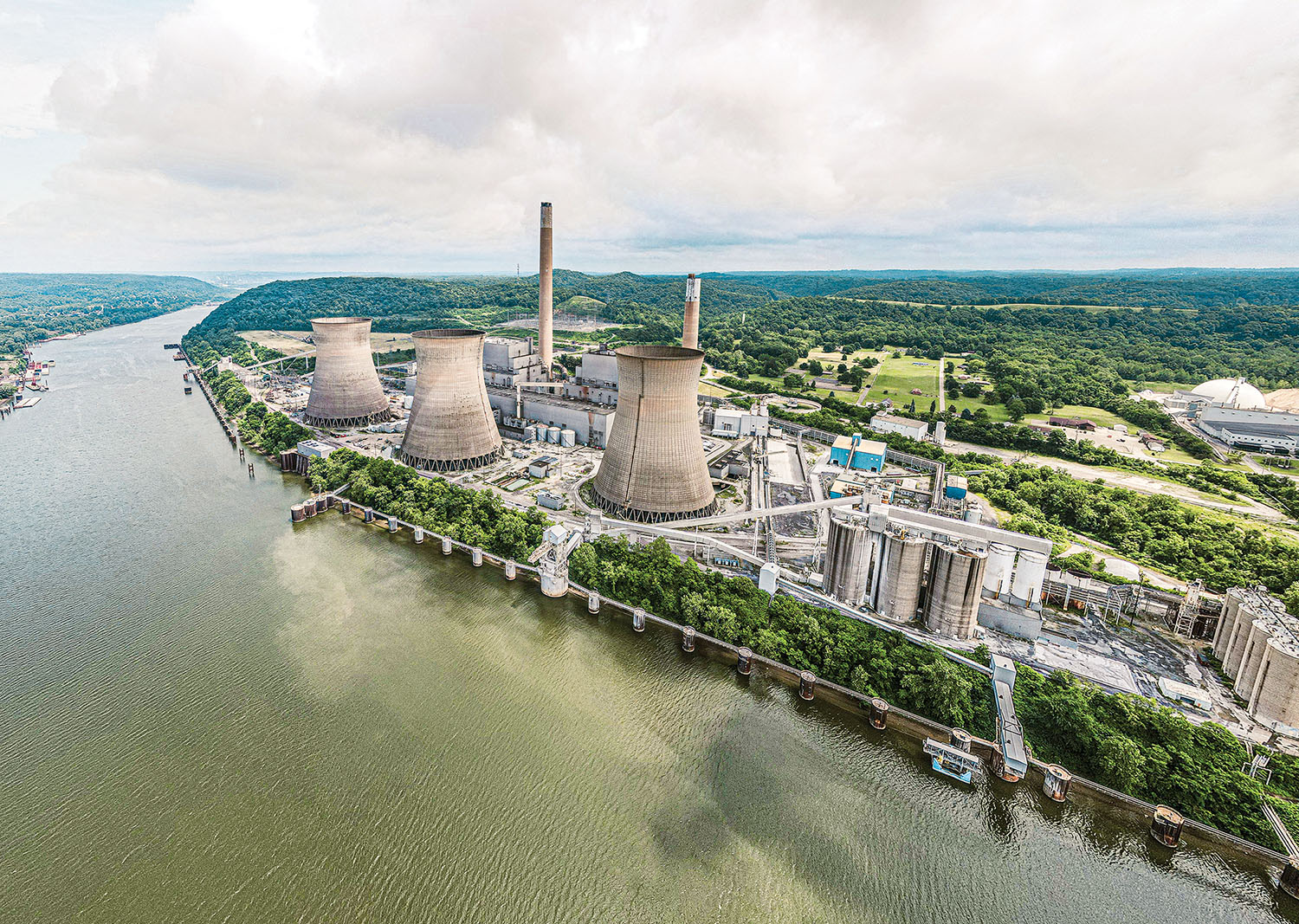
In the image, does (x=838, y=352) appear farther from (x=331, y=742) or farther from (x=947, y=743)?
(x=331, y=742)

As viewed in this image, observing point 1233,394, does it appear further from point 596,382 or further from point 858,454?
point 596,382

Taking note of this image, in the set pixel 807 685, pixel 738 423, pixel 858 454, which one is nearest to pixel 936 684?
pixel 807 685

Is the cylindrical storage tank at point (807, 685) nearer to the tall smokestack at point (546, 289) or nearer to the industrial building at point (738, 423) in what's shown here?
the industrial building at point (738, 423)

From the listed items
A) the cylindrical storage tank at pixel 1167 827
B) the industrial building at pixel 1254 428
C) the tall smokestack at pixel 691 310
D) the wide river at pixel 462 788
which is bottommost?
the wide river at pixel 462 788

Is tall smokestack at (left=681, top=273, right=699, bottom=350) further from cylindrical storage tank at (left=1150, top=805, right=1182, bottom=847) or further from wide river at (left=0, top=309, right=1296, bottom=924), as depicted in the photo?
cylindrical storage tank at (left=1150, top=805, right=1182, bottom=847)

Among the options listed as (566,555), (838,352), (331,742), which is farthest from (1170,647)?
(838,352)

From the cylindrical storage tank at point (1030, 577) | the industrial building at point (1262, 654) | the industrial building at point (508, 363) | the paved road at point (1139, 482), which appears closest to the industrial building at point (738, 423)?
the paved road at point (1139, 482)

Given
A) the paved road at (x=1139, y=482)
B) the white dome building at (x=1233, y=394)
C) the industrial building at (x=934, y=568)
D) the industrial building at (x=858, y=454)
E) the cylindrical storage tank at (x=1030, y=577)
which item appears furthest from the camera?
the white dome building at (x=1233, y=394)

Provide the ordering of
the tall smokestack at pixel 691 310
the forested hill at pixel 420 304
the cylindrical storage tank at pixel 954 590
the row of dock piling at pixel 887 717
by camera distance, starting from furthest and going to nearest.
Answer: the forested hill at pixel 420 304 < the tall smokestack at pixel 691 310 < the cylindrical storage tank at pixel 954 590 < the row of dock piling at pixel 887 717
